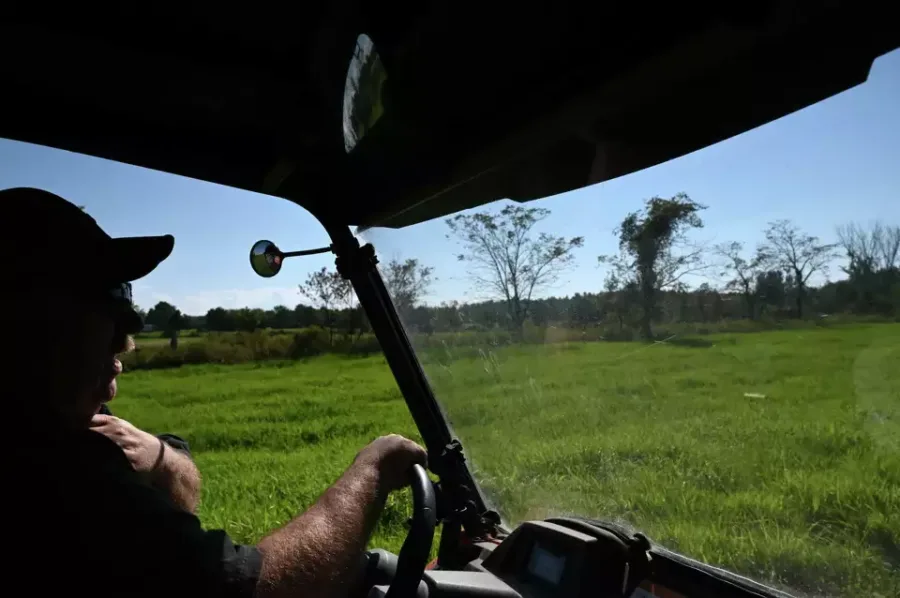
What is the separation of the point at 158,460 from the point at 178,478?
103mm

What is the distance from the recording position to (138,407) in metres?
10.9

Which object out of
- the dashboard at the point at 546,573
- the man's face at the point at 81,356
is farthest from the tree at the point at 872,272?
the man's face at the point at 81,356

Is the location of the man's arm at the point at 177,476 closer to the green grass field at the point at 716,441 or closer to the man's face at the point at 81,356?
the man's face at the point at 81,356

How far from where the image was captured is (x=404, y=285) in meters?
2.25

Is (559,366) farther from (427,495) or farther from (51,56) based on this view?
(51,56)

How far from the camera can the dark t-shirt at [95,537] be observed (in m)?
1.12

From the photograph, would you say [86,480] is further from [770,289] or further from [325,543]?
[770,289]

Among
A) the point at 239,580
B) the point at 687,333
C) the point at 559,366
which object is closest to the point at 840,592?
the point at 687,333

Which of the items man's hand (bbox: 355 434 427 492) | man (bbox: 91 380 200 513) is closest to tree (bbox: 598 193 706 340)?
man's hand (bbox: 355 434 427 492)

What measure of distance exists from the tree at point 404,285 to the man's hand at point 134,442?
86cm

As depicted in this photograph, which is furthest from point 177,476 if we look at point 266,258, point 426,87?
point 426,87

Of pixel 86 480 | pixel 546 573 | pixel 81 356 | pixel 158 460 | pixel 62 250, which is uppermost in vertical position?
pixel 62 250

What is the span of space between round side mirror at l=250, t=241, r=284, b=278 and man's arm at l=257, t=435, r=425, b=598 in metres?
0.63

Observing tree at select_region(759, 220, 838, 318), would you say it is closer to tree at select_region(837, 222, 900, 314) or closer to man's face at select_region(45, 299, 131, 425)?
tree at select_region(837, 222, 900, 314)
